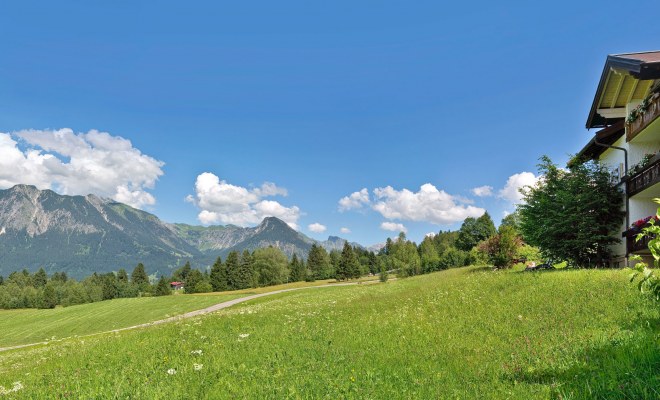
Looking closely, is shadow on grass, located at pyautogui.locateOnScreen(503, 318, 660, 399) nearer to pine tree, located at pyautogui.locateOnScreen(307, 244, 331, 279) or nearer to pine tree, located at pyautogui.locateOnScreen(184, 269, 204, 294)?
pine tree, located at pyautogui.locateOnScreen(184, 269, 204, 294)

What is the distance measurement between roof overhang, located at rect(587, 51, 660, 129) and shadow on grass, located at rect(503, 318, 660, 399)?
47.1ft

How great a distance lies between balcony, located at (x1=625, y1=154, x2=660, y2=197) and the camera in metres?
17.4

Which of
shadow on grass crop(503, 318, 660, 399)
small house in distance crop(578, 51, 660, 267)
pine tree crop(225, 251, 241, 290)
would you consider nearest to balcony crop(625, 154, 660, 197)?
small house in distance crop(578, 51, 660, 267)

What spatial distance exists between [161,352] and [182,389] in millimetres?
3307

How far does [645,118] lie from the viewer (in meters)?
19.0

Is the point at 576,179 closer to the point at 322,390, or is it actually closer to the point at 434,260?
the point at 322,390

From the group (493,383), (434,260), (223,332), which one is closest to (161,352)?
(223,332)

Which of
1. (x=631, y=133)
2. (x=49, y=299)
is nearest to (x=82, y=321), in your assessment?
(x=631, y=133)

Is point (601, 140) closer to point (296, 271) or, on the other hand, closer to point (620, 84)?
point (620, 84)

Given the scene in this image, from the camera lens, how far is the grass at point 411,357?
580cm

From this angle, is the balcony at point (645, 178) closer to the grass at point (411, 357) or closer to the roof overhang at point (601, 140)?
the roof overhang at point (601, 140)

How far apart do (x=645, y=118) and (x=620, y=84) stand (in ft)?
10.7

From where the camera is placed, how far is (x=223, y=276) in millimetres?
110625

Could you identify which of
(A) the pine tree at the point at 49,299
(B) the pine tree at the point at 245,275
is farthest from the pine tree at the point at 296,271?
(A) the pine tree at the point at 49,299
